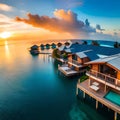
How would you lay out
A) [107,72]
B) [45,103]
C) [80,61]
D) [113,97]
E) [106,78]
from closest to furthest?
[113,97] < [106,78] < [107,72] < [45,103] < [80,61]

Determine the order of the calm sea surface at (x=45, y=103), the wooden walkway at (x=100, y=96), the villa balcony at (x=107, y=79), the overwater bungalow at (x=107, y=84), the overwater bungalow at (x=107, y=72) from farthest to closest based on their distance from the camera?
the calm sea surface at (x=45, y=103) < the overwater bungalow at (x=107, y=72) < the villa balcony at (x=107, y=79) < the overwater bungalow at (x=107, y=84) < the wooden walkway at (x=100, y=96)

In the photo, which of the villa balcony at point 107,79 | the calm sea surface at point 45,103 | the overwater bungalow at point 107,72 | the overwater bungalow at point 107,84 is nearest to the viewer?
the overwater bungalow at point 107,84

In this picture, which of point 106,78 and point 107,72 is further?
point 107,72

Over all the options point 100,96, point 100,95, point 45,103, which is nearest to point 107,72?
point 100,95

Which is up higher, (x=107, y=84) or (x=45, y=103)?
(x=107, y=84)

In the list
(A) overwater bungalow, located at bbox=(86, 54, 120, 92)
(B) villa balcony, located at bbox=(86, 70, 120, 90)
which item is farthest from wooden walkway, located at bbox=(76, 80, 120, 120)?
(B) villa balcony, located at bbox=(86, 70, 120, 90)

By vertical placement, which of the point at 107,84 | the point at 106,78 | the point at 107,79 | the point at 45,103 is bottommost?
the point at 45,103

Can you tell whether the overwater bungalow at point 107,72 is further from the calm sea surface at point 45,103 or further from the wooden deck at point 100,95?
the calm sea surface at point 45,103

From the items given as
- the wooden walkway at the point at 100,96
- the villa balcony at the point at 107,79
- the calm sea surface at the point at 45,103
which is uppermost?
the villa balcony at the point at 107,79

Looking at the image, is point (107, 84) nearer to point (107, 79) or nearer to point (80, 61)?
point (107, 79)

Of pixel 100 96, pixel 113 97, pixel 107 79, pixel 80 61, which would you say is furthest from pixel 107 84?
pixel 80 61

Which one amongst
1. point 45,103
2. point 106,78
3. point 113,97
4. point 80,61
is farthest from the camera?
point 80,61

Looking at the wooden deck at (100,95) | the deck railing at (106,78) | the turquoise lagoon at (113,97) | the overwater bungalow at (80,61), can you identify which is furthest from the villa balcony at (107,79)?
the overwater bungalow at (80,61)

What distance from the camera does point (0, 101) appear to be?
24250 millimetres
